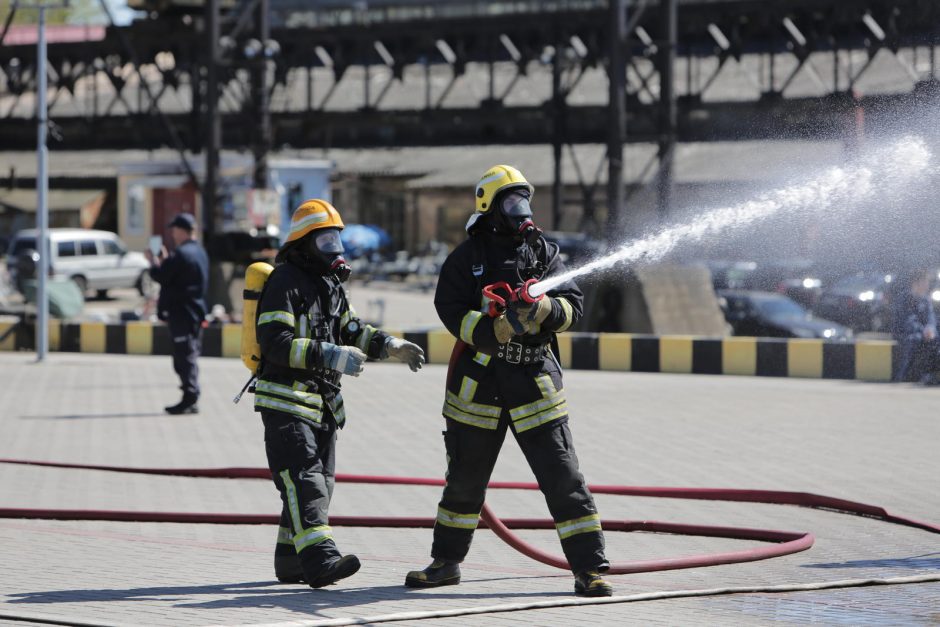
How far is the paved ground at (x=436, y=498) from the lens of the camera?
21.0 feet

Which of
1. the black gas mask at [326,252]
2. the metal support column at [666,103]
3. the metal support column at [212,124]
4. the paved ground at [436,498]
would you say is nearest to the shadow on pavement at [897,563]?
the paved ground at [436,498]

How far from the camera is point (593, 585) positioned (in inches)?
255

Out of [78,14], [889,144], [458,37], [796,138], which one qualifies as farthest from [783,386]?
[78,14]

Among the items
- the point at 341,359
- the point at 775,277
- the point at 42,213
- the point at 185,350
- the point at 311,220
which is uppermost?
the point at 42,213

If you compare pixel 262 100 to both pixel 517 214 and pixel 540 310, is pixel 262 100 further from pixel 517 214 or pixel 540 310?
pixel 540 310

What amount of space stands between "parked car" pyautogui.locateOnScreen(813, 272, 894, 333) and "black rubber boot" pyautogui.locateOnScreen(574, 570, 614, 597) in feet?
69.2

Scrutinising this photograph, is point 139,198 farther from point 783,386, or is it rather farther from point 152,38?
point 783,386

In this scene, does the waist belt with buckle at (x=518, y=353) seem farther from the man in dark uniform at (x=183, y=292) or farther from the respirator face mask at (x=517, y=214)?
the man in dark uniform at (x=183, y=292)

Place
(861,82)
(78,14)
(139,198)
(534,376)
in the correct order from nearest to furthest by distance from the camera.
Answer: (534,376)
(861,82)
(139,198)
(78,14)

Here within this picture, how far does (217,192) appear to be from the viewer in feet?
90.0

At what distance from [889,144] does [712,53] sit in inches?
940

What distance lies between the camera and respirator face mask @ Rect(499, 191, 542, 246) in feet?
21.9

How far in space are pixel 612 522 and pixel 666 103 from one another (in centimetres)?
1741

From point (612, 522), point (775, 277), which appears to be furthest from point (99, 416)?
point (775, 277)
